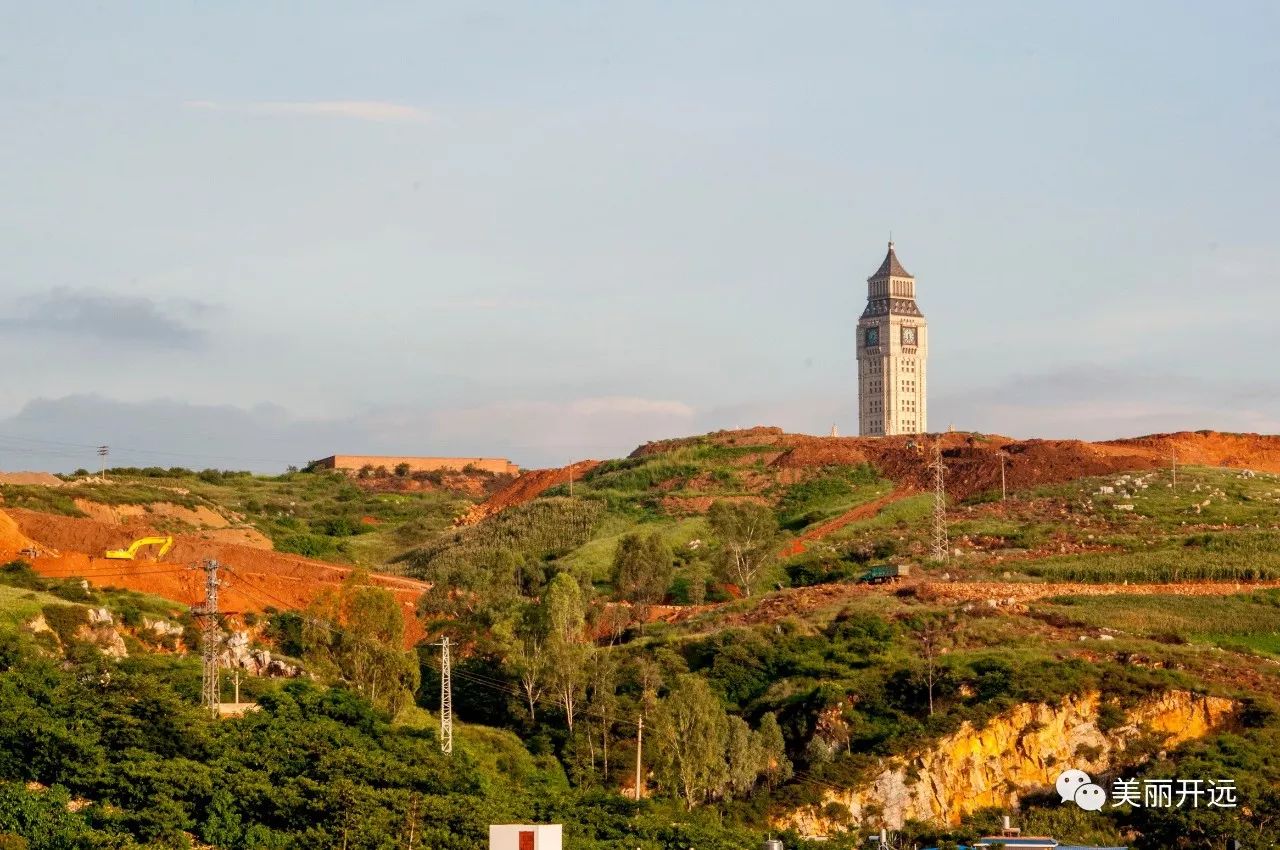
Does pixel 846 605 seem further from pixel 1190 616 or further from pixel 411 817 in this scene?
pixel 411 817

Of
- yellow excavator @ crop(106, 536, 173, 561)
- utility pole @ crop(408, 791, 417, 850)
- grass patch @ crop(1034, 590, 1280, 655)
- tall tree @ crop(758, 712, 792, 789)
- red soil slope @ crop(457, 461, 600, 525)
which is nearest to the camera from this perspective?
utility pole @ crop(408, 791, 417, 850)

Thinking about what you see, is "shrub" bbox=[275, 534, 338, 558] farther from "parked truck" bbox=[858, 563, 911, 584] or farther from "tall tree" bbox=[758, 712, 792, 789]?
"tall tree" bbox=[758, 712, 792, 789]

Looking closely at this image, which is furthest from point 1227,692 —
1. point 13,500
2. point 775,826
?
point 13,500

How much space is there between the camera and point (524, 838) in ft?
118

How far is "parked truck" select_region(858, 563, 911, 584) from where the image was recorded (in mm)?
67125

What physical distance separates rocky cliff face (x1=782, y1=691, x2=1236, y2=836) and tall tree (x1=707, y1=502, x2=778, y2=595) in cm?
2078

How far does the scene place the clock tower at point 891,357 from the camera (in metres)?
146

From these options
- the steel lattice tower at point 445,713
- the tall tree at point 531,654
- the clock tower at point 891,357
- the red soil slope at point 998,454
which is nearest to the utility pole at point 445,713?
the steel lattice tower at point 445,713

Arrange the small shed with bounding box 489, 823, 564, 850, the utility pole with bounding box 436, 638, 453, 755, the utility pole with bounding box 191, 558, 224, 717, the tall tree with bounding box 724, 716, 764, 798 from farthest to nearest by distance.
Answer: the tall tree with bounding box 724, 716, 764, 798, the utility pole with bounding box 436, 638, 453, 755, the utility pole with bounding box 191, 558, 224, 717, the small shed with bounding box 489, 823, 564, 850

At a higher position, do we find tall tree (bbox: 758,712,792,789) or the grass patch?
the grass patch

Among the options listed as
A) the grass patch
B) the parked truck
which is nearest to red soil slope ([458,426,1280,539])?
the parked truck

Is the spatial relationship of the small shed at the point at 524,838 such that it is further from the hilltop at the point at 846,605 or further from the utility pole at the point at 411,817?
the hilltop at the point at 846,605

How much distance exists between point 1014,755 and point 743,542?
24.1m

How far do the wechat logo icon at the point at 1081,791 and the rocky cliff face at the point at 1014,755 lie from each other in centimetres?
72
